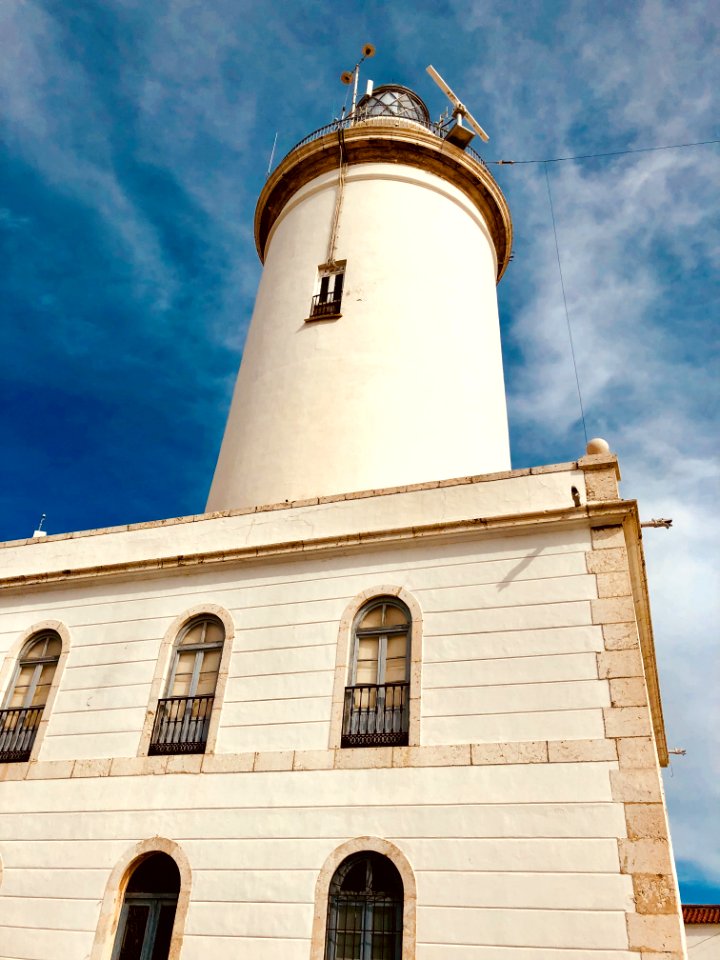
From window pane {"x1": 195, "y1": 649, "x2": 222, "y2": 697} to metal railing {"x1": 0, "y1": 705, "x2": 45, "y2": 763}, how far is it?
99.5 inches

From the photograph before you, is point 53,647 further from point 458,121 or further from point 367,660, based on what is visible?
point 458,121

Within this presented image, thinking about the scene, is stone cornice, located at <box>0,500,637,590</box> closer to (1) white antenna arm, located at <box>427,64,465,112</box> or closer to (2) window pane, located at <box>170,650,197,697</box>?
(2) window pane, located at <box>170,650,197,697</box>

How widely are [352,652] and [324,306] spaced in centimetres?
827

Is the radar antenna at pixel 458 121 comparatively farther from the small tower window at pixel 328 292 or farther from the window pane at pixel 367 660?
the window pane at pixel 367 660

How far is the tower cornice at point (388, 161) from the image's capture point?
18.3 meters

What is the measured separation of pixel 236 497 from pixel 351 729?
5728 mm

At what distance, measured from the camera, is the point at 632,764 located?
8688mm

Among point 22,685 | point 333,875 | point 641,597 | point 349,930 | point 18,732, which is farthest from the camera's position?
point 22,685

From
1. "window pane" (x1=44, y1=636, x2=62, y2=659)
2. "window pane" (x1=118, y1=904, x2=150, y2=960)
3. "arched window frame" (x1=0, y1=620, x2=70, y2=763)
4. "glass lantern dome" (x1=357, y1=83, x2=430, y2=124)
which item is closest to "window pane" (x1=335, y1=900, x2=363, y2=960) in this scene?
"window pane" (x1=118, y1=904, x2=150, y2=960)

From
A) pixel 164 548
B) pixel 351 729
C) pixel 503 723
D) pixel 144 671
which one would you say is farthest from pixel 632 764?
pixel 164 548

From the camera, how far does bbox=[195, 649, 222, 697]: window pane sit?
11.1 m

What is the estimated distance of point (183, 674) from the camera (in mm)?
11430

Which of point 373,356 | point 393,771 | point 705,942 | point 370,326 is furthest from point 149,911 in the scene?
point 705,942

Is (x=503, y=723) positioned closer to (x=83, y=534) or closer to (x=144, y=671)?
(x=144, y=671)
